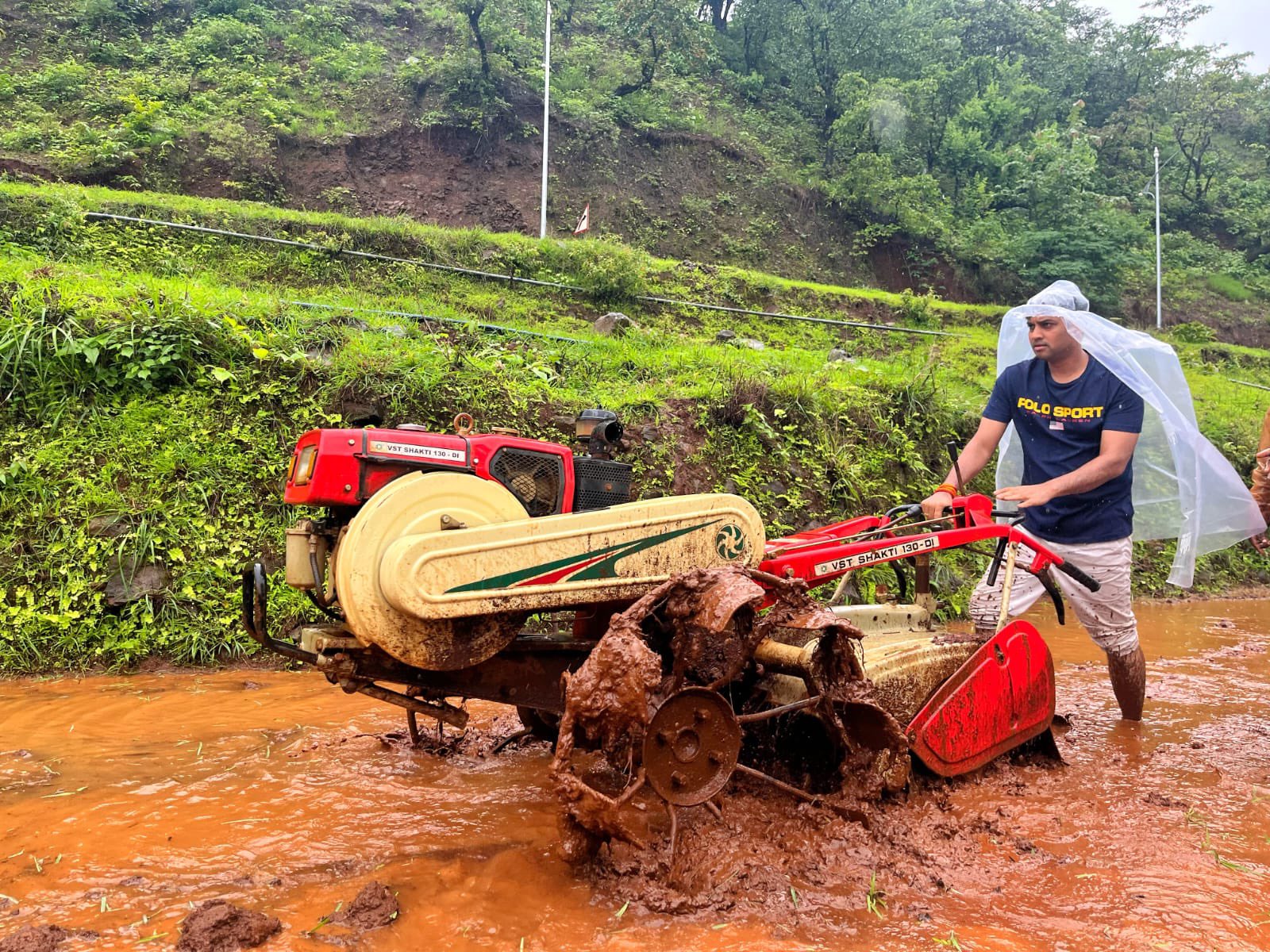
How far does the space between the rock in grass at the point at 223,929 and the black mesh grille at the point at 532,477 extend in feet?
4.57

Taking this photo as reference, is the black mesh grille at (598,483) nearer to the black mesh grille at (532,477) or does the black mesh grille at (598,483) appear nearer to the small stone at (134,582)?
the black mesh grille at (532,477)

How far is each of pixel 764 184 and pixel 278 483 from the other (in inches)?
909

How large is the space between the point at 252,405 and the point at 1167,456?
5.55 metres

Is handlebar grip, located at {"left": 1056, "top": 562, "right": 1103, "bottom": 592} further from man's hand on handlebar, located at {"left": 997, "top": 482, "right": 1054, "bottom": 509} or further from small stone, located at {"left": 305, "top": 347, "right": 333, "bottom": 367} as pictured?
small stone, located at {"left": 305, "top": 347, "right": 333, "bottom": 367}

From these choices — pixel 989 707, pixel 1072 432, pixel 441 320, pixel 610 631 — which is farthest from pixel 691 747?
pixel 441 320

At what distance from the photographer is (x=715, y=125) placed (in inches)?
1086

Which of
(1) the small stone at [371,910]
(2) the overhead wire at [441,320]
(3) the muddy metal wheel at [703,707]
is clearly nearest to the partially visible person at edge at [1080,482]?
(3) the muddy metal wheel at [703,707]

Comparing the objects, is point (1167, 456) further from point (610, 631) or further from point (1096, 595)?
point (610, 631)

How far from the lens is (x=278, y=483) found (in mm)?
5395

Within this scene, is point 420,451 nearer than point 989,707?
Yes

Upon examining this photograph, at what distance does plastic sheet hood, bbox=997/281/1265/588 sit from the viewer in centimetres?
396

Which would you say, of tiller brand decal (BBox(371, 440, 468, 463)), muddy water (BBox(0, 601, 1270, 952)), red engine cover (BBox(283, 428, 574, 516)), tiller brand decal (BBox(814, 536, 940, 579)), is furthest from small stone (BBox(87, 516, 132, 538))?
tiller brand decal (BBox(814, 536, 940, 579))

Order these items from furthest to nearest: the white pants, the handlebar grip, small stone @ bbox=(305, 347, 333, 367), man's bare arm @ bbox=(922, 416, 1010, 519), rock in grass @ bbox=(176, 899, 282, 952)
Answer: small stone @ bbox=(305, 347, 333, 367)
man's bare arm @ bbox=(922, 416, 1010, 519)
the white pants
the handlebar grip
rock in grass @ bbox=(176, 899, 282, 952)

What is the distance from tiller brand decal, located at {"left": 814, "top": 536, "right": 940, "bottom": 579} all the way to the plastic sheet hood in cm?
144
